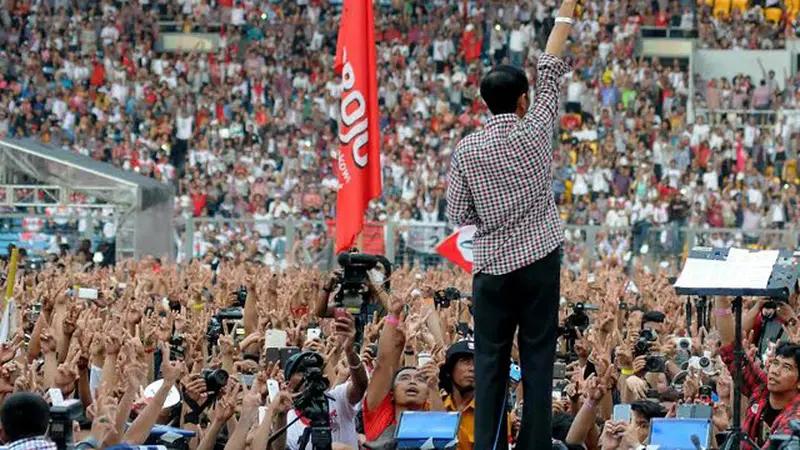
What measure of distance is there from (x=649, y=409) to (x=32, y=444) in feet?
10.6

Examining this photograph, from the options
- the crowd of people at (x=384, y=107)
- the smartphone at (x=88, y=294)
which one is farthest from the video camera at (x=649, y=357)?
the crowd of people at (x=384, y=107)

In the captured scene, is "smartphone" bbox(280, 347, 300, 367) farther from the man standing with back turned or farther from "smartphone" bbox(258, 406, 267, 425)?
the man standing with back turned

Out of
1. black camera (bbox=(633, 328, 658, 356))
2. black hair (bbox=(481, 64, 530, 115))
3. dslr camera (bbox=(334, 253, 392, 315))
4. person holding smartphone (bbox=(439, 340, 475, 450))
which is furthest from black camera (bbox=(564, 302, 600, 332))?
black hair (bbox=(481, 64, 530, 115))

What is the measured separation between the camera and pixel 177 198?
32375 mm

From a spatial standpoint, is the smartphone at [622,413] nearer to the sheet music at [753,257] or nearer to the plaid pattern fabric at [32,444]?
the sheet music at [753,257]

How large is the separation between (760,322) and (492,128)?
481 cm

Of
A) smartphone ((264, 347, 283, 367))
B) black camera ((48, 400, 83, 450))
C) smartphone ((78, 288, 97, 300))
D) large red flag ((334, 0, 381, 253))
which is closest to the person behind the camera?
black camera ((48, 400, 83, 450))

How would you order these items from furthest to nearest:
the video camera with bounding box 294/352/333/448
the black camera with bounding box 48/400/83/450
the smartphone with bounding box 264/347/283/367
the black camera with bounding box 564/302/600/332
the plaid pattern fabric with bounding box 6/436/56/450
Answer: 1. the black camera with bounding box 564/302/600/332
2. the smartphone with bounding box 264/347/283/367
3. the video camera with bounding box 294/352/333/448
4. the plaid pattern fabric with bounding box 6/436/56/450
5. the black camera with bounding box 48/400/83/450

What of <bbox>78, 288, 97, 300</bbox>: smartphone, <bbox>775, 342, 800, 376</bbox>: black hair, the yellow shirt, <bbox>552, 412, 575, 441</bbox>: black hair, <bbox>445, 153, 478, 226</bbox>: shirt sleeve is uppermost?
<bbox>445, 153, 478, 226</bbox>: shirt sleeve

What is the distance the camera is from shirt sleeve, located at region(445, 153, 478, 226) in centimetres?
789

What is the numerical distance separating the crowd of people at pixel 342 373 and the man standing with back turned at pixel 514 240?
4.0 inches

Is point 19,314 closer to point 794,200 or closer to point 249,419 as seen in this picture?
point 249,419

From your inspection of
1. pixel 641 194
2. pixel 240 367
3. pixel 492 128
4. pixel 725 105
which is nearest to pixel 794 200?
pixel 641 194

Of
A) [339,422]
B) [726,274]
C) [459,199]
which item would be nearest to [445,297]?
[339,422]
